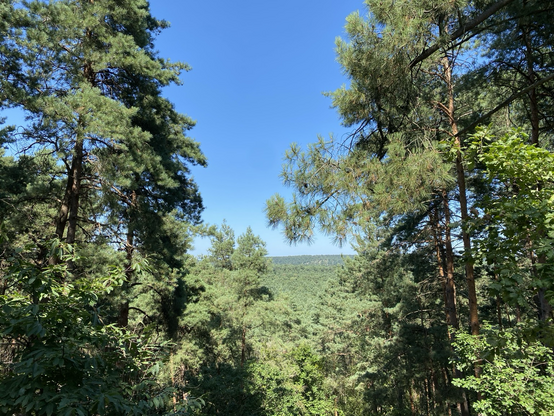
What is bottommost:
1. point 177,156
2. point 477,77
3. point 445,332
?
point 445,332

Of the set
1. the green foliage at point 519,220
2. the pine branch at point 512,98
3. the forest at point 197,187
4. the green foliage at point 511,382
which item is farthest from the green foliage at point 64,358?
the green foliage at point 511,382

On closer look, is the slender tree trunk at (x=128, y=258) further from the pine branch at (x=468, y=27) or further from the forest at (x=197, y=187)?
the pine branch at (x=468, y=27)

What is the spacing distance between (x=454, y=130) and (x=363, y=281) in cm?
1394

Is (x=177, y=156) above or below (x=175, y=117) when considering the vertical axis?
below

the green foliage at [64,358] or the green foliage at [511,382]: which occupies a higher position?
the green foliage at [64,358]

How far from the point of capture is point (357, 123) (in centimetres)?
441

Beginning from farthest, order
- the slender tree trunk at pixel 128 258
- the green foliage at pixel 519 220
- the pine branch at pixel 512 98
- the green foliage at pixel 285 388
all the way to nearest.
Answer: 1. the green foliage at pixel 285 388
2. the slender tree trunk at pixel 128 258
3. the pine branch at pixel 512 98
4. the green foliage at pixel 519 220

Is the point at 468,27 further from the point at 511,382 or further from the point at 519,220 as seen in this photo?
the point at 511,382

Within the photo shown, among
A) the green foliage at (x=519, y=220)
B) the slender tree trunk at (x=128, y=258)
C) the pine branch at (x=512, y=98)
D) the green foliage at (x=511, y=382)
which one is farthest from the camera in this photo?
the slender tree trunk at (x=128, y=258)

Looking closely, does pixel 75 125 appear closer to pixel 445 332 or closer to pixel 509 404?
pixel 509 404

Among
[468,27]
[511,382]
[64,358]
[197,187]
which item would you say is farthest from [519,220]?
[197,187]

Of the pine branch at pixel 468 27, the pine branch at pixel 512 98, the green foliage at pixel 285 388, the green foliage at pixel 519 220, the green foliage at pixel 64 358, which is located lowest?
the green foliage at pixel 285 388

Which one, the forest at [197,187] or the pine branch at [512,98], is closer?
the forest at [197,187]

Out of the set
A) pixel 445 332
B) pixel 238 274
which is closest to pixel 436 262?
pixel 445 332
